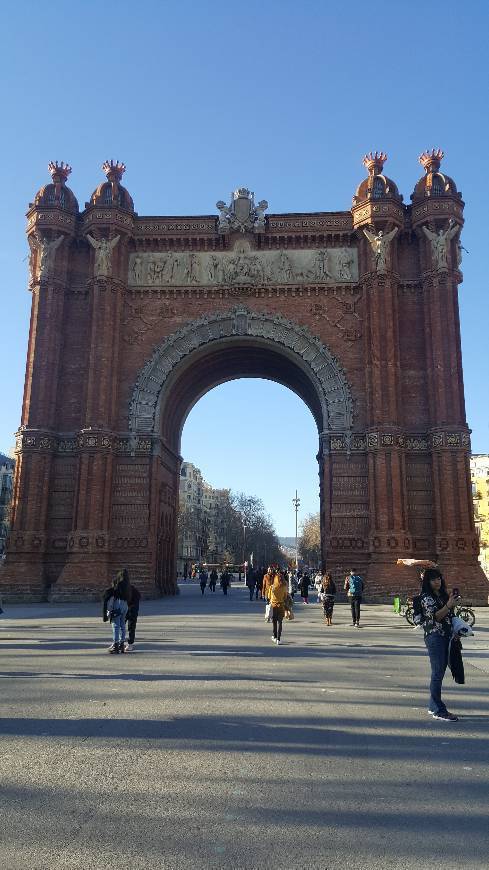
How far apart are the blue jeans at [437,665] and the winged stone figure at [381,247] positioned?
85.6 ft

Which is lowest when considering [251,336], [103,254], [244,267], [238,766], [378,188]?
[238,766]

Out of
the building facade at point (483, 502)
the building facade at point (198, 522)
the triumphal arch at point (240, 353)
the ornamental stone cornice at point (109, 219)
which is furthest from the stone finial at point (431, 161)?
the building facade at point (198, 522)

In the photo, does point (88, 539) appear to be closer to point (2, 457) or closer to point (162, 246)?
point (162, 246)

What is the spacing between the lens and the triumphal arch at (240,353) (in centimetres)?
2922

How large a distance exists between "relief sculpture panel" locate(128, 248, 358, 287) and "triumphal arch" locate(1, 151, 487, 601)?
0.28ft

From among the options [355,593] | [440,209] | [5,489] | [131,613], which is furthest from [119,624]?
[5,489]

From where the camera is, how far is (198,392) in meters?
38.8

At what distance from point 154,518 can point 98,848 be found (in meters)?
27.7

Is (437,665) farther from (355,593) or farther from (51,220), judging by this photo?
(51,220)

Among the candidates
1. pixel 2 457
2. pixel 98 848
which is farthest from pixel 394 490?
pixel 2 457

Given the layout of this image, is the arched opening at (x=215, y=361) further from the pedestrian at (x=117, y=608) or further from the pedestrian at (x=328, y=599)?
the pedestrian at (x=117, y=608)

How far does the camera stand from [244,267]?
32938mm

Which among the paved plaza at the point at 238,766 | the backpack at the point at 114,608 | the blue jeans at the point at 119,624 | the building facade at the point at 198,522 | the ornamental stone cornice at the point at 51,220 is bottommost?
the paved plaza at the point at 238,766

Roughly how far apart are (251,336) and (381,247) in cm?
771
